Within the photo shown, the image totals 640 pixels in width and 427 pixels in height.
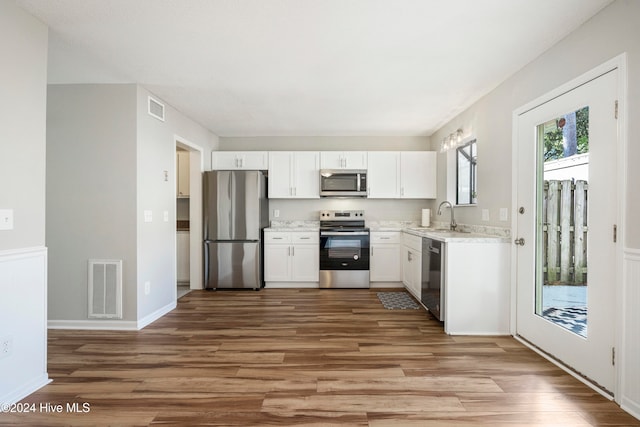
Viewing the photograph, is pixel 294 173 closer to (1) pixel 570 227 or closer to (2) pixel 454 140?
(2) pixel 454 140

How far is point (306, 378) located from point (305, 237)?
9.44 ft

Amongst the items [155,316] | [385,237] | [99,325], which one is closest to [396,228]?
[385,237]

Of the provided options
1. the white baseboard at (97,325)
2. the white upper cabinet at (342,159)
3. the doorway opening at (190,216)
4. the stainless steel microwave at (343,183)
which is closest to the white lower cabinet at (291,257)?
the stainless steel microwave at (343,183)

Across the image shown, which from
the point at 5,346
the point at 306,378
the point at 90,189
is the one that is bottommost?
the point at 306,378

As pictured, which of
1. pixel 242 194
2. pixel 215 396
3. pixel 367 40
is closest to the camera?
pixel 215 396

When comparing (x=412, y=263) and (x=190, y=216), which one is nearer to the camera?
(x=412, y=263)

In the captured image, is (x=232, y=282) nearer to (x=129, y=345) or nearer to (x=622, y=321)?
(x=129, y=345)

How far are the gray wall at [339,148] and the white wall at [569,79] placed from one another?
73.5 inches

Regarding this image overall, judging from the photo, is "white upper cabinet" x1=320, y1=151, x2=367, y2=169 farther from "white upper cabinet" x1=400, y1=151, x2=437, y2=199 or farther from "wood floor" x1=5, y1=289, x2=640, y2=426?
"wood floor" x1=5, y1=289, x2=640, y2=426

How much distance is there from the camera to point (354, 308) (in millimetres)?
3957

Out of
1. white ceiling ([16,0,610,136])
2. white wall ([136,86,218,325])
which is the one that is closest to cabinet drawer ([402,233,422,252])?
white ceiling ([16,0,610,136])

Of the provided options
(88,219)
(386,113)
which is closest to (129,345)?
(88,219)

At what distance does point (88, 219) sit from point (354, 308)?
2952 millimetres

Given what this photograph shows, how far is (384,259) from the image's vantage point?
16.5 ft
